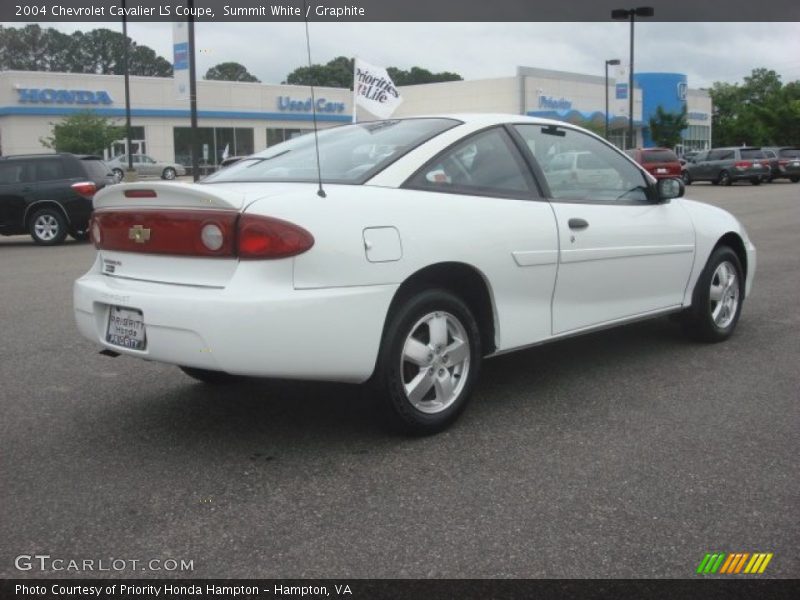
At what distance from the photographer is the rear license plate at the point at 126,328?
144 inches

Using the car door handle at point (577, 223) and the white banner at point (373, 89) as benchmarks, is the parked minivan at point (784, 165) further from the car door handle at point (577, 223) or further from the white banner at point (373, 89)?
the car door handle at point (577, 223)

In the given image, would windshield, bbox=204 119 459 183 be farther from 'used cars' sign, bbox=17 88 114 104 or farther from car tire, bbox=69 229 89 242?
'used cars' sign, bbox=17 88 114 104

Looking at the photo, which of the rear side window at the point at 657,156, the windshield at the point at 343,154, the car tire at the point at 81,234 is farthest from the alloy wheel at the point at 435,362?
the rear side window at the point at 657,156

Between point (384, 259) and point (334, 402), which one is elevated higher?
point (384, 259)

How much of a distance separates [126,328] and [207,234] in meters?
0.61

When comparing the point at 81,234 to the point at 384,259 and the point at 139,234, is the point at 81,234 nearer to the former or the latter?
the point at 139,234

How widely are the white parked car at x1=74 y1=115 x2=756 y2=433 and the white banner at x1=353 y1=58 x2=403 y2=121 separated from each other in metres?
13.6

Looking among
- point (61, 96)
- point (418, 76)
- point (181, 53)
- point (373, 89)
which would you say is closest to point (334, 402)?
point (373, 89)

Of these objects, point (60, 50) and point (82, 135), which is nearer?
point (82, 135)

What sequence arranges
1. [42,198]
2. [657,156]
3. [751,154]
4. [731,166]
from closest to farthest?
1. [42,198]
2. [657,156]
3. [731,166]
4. [751,154]

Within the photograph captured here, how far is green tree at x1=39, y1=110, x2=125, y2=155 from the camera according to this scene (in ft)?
124

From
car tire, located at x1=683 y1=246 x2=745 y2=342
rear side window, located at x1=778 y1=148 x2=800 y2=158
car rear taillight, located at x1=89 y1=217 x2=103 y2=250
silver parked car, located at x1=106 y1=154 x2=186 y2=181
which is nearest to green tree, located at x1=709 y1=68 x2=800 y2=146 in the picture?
rear side window, located at x1=778 y1=148 x2=800 y2=158

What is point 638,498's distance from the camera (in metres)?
3.23

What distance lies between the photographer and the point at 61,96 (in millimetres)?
43312
